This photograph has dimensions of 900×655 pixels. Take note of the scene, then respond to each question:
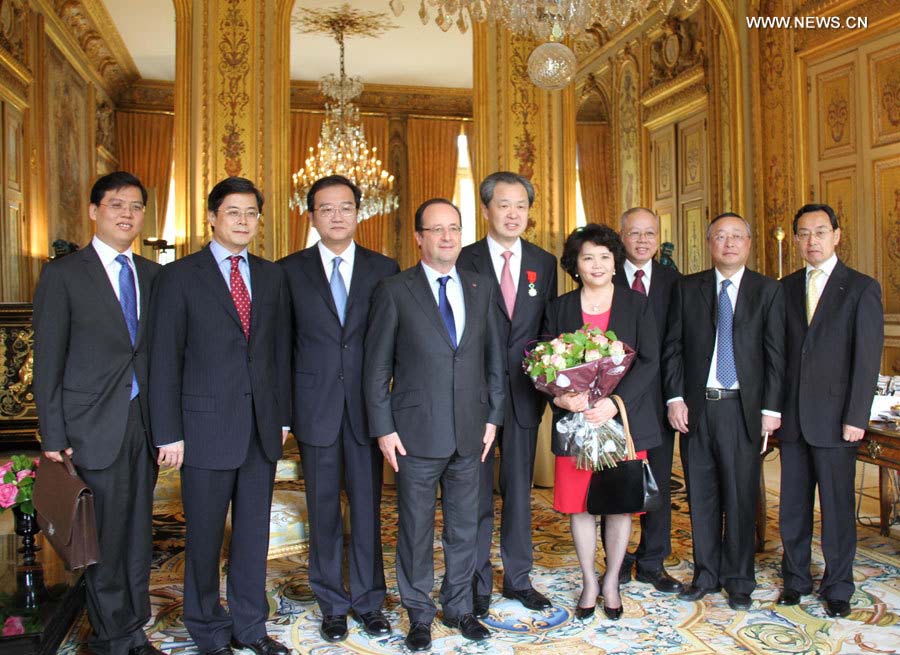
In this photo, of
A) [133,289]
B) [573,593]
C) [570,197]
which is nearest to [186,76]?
[570,197]

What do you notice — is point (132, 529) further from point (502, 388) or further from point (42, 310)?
point (502, 388)

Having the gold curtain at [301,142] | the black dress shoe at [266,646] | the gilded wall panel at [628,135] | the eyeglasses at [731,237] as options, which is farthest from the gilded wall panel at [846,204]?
the gold curtain at [301,142]

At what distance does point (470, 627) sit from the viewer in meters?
3.22

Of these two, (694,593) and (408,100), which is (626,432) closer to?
(694,593)

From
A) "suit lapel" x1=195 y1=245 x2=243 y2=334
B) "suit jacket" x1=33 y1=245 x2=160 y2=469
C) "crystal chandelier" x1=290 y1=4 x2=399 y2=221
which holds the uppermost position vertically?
"crystal chandelier" x1=290 y1=4 x2=399 y2=221

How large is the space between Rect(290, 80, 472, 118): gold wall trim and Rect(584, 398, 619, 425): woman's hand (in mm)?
10503

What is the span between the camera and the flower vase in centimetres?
342

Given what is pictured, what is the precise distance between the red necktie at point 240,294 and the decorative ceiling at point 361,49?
6.95 metres

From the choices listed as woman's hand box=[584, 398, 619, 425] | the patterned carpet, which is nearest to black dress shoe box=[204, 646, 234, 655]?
the patterned carpet

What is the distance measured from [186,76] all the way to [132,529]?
13.3 ft

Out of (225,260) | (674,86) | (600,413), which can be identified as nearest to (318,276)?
(225,260)

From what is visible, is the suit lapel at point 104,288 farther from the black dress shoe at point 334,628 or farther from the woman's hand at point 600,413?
the woman's hand at point 600,413

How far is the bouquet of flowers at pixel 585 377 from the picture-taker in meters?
3.07

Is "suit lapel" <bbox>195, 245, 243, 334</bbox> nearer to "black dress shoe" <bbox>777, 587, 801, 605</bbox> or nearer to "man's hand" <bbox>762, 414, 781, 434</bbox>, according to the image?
"man's hand" <bbox>762, 414, 781, 434</bbox>
